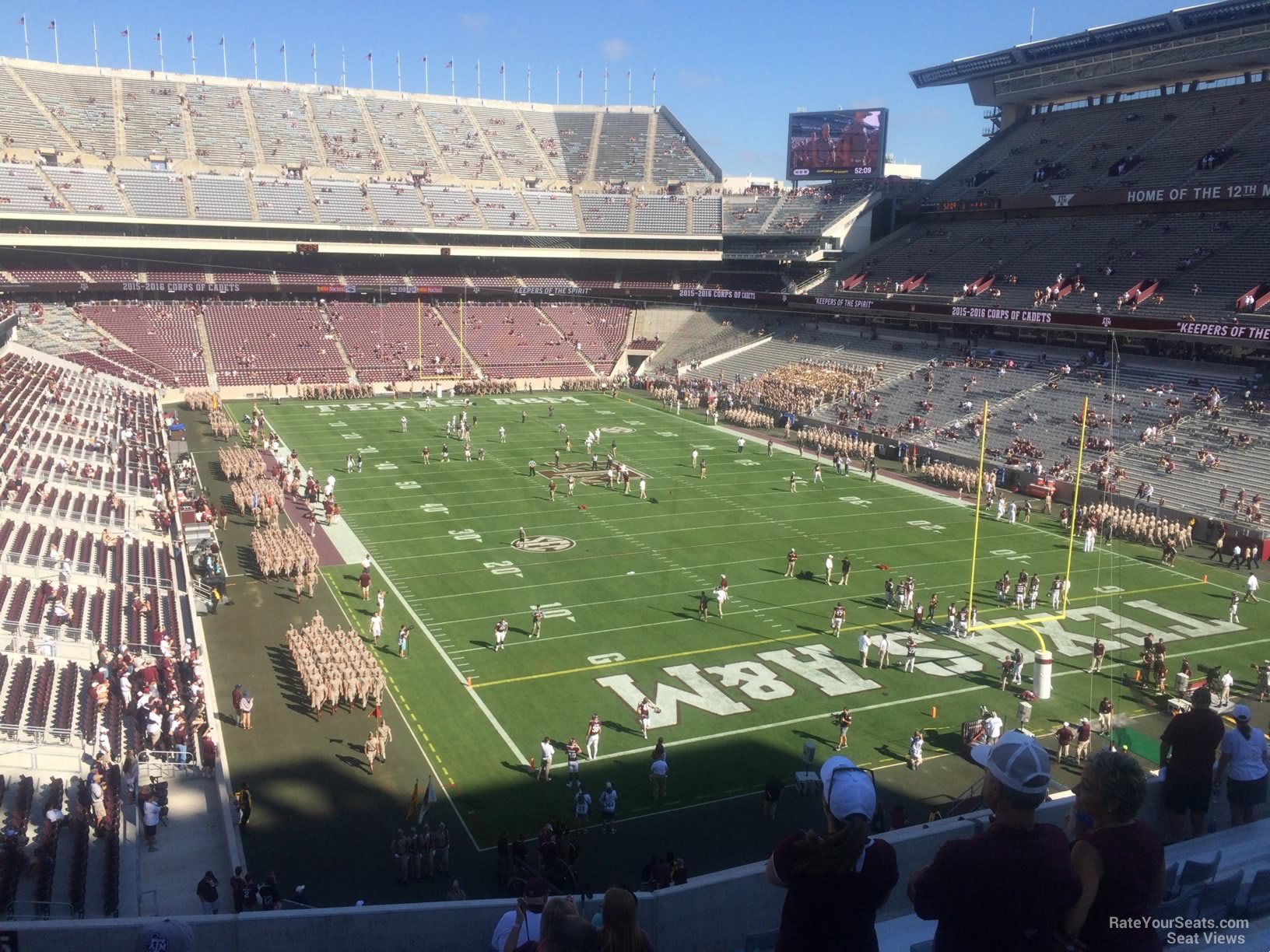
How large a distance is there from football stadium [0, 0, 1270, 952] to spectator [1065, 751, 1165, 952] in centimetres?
2

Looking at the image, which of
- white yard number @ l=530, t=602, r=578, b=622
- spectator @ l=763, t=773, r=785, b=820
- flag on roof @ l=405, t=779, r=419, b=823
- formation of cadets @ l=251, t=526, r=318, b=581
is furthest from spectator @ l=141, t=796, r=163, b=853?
formation of cadets @ l=251, t=526, r=318, b=581

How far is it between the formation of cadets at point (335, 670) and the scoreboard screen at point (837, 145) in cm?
5400

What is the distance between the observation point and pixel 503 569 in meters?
24.6

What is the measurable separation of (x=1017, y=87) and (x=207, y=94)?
2071 inches

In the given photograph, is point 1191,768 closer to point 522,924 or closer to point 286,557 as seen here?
point 522,924

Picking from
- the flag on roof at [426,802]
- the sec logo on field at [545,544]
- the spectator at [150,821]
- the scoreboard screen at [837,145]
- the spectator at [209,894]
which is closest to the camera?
the spectator at [209,894]

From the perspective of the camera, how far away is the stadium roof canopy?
153 feet

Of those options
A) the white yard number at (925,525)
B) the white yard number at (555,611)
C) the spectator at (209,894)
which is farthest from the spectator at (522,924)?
the white yard number at (925,525)

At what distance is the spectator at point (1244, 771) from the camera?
6762 millimetres

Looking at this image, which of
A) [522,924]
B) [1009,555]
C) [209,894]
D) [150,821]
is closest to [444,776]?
[150,821]

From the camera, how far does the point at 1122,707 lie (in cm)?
1759

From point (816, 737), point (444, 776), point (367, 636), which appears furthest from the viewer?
point (367, 636)

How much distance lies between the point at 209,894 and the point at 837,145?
201 feet

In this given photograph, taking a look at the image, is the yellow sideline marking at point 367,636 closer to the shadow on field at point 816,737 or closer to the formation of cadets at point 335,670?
the formation of cadets at point 335,670
